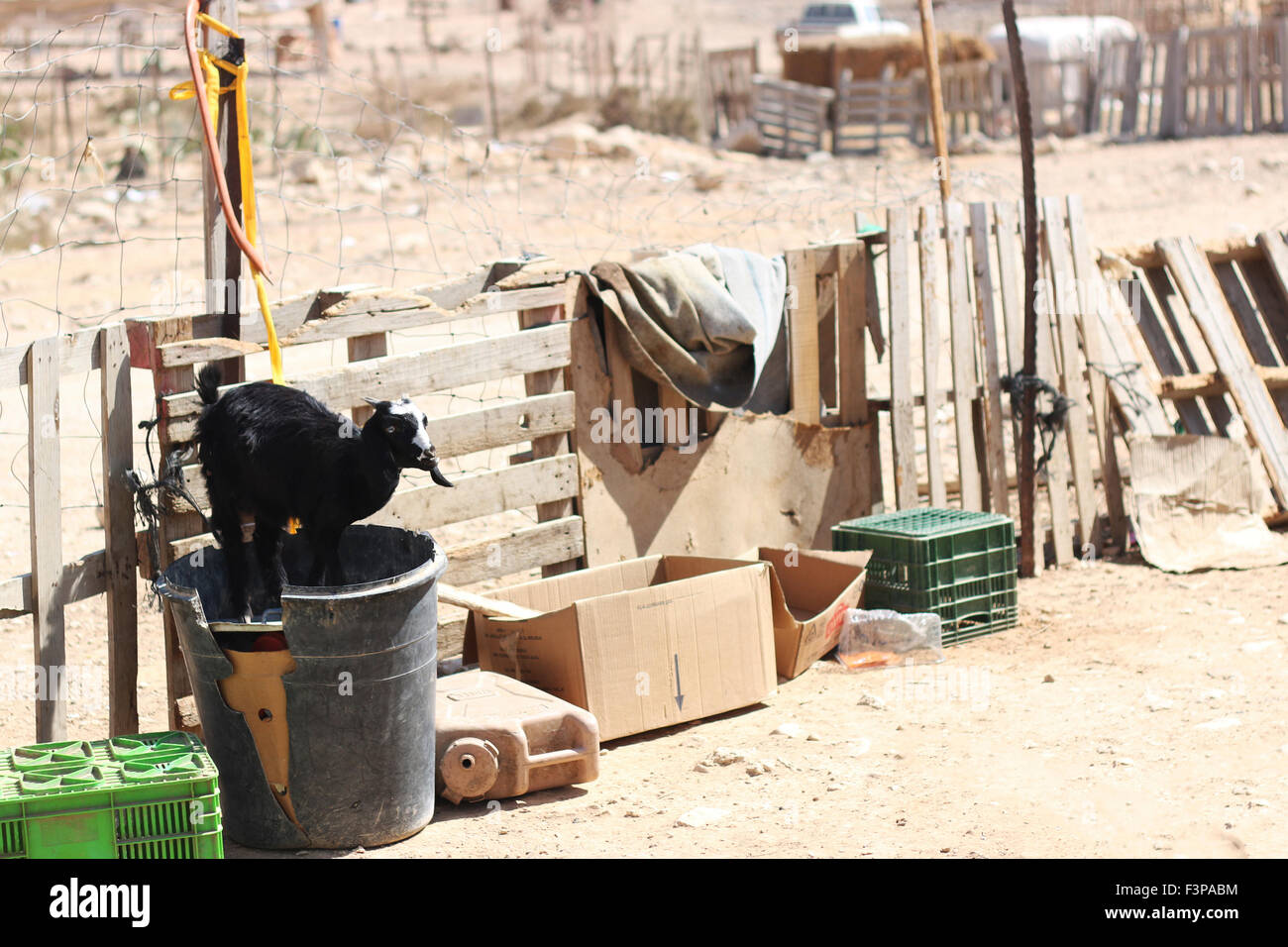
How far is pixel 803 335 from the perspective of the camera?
7359mm

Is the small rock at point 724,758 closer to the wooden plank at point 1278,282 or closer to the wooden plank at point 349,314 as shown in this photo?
the wooden plank at point 349,314

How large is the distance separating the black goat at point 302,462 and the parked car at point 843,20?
112 feet

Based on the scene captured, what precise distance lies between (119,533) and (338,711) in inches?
49.5

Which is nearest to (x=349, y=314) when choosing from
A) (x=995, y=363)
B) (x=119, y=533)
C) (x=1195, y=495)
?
(x=119, y=533)

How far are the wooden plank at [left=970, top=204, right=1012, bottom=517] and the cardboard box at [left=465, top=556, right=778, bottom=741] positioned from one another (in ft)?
7.73

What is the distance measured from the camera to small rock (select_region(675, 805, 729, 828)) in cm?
476

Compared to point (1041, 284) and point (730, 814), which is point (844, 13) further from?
point (730, 814)

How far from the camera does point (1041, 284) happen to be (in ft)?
25.7

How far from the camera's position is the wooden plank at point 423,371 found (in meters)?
5.12

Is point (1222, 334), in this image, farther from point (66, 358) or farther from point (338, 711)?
point (66, 358)

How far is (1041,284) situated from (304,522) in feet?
15.8

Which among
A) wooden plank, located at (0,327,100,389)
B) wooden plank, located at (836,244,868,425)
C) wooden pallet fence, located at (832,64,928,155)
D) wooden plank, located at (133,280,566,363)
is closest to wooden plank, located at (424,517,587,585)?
wooden plank, located at (133,280,566,363)

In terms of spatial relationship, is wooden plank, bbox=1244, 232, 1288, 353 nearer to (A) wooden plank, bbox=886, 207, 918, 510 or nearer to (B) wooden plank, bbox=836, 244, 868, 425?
(A) wooden plank, bbox=886, 207, 918, 510

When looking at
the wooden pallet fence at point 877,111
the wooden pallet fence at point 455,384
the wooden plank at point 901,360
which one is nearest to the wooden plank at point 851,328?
the wooden plank at point 901,360
